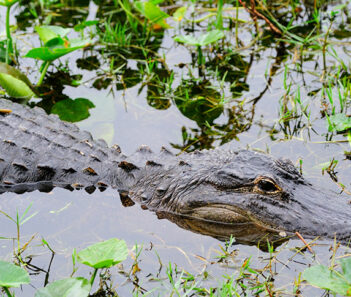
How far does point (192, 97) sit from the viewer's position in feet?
21.9

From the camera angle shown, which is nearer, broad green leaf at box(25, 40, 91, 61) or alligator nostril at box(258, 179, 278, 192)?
alligator nostril at box(258, 179, 278, 192)

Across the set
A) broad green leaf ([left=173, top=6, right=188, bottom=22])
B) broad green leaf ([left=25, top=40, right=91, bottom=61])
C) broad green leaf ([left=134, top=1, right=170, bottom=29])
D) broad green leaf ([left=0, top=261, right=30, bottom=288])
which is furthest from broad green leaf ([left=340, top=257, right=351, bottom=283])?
broad green leaf ([left=173, top=6, right=188, bottom=22])

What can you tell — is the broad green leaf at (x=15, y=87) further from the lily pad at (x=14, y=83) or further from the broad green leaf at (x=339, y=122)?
the broad green leaf at (x=339, y=122)

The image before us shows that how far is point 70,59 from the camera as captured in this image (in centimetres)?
754

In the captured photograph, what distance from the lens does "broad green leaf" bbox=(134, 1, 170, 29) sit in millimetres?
7145

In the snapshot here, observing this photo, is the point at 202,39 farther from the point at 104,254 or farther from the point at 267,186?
the point at 104,254

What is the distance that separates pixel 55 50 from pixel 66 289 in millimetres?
3240

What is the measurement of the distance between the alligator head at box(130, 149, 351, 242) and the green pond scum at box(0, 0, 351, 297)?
19cm

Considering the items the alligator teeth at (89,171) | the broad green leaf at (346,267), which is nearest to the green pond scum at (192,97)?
the broad green leaf at (346,267)

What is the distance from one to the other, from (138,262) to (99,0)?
5.39 meters

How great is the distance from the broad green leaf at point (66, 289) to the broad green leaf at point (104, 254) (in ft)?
0.45

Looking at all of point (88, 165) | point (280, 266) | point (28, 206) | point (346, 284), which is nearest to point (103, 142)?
point (88, 165)

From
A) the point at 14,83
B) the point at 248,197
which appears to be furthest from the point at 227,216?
the point at 14,83

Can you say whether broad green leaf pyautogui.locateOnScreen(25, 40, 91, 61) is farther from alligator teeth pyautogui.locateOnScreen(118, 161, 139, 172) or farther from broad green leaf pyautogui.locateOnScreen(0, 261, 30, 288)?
broad green leaf pyautogui.locateOnScreen(0, 261, 30, 288)
